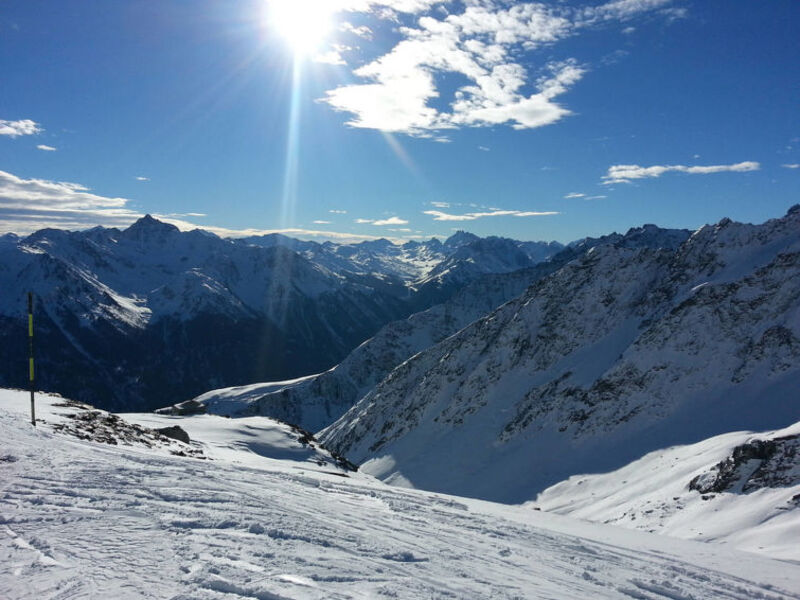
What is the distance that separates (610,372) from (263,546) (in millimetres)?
59162

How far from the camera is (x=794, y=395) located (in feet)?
146

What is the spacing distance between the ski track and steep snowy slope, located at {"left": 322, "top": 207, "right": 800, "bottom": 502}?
38.7 metres

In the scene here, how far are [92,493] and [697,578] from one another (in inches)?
600

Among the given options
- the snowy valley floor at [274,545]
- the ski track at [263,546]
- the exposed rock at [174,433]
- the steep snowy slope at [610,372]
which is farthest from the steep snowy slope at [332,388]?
the ski track at [263,546]

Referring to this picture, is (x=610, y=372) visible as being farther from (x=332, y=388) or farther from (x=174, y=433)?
(x=332, y=388)

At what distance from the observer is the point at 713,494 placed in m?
32.7

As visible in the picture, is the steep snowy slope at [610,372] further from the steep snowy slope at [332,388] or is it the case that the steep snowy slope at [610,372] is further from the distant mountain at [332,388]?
the steep snowy slope at [332,388]

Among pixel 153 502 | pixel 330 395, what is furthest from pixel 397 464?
pixel 330 395

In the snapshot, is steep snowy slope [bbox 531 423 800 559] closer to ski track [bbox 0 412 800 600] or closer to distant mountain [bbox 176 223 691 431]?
ski track [bbox 0 412 800 600]

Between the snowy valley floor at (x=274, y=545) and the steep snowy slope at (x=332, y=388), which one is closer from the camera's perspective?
the snowy valley floor at (x=274, y=545)

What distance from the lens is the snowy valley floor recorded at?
776 centimetres

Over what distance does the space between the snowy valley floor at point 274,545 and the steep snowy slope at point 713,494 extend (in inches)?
481

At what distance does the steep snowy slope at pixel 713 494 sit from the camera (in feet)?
86.7

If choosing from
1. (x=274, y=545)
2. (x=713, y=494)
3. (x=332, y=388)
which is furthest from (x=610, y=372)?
(x=332, y=388)
